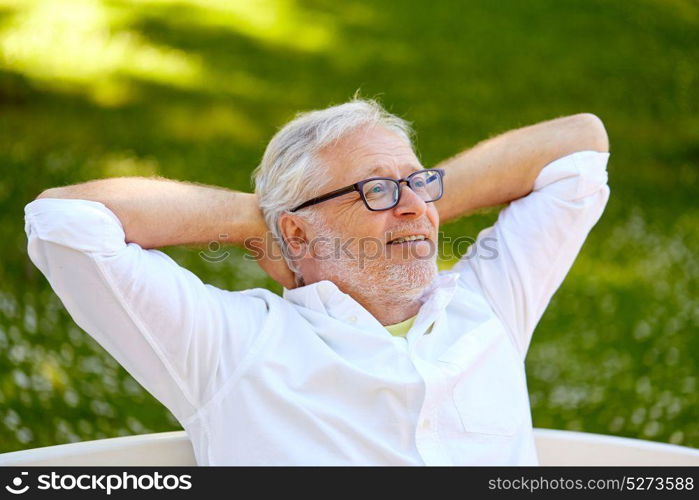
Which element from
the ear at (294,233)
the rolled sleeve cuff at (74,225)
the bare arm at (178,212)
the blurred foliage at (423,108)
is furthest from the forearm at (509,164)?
the blurred foliage at (423,108)

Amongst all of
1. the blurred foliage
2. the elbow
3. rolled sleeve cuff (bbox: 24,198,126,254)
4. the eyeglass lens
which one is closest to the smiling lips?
the eyeglass lens

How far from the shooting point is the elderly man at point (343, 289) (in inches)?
98.3

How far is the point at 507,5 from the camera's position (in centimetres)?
1082

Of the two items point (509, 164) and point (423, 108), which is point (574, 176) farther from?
point (423, 108)

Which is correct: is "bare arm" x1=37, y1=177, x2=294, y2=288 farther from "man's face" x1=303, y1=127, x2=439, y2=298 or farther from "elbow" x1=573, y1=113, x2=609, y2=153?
"elbow" x1=573, y1=113, x2=609, y2=153

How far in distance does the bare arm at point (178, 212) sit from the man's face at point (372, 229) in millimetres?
212

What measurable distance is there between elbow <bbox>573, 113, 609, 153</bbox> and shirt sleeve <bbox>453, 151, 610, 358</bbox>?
0.25 feet

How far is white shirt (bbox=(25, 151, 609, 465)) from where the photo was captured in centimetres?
245

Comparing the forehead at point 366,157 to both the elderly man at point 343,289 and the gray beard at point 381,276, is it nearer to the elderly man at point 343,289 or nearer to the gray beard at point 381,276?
the elderly man at point 343,289

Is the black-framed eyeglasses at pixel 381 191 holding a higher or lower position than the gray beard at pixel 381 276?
higher

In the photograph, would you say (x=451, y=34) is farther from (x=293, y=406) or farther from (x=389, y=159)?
(x=293, y=406)

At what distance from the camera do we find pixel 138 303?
8.02 feet

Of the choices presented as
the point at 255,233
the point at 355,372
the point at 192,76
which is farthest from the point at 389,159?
the point at 192,76
